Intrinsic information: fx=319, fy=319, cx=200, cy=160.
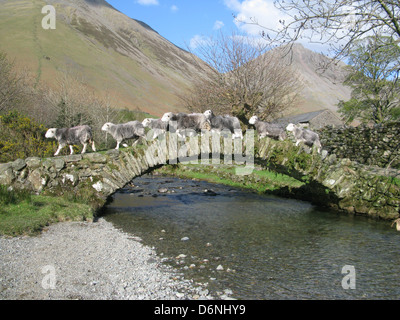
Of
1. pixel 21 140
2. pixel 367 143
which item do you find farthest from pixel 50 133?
pixel 367 143

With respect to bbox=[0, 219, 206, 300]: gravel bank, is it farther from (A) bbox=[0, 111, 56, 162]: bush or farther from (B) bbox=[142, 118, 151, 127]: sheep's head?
(A) bbox=[0, 111, 56, 162]: bush

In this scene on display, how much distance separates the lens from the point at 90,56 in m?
101

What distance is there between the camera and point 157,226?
10711 mm

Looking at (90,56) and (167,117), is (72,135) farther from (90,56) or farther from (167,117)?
(90,56)

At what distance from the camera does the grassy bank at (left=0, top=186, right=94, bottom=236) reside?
775cm

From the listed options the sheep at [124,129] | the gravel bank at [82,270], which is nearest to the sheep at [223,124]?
the sheep at [124,129]

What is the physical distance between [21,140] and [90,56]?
97121 millimetres

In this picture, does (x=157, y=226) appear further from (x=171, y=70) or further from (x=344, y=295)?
(x=171, y=70)

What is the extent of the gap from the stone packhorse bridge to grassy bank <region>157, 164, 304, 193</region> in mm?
5298

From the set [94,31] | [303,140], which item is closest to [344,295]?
[303,140]

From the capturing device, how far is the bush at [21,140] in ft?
42.2

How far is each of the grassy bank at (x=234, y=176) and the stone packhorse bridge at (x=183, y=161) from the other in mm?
5298
